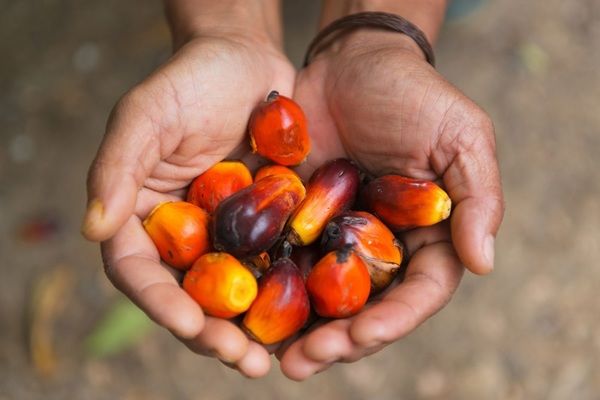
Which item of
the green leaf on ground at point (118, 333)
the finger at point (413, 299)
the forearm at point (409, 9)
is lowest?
the green leaf on ground at point (118, 333)

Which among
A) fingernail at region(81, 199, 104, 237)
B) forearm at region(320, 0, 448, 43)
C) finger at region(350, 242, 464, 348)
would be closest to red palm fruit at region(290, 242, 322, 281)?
finger at region(350, 242, 464, 348)

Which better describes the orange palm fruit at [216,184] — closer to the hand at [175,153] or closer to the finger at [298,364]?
the hand at [175,153]

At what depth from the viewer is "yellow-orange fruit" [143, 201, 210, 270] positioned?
1.95 metres

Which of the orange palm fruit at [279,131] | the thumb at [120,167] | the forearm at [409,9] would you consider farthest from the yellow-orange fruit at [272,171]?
the forearm at [409,9]

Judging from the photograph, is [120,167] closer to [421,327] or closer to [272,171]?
[272,171]

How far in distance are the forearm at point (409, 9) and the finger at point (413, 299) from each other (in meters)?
1.07

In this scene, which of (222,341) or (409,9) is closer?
(222,341)

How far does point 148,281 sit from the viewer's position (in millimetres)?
1771

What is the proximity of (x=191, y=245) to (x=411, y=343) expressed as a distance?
4.87 feet

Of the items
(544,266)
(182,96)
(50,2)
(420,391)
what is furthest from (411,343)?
(50,2)

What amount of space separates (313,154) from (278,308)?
72 cm

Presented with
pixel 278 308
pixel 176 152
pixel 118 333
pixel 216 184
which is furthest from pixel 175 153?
pixel 118 333

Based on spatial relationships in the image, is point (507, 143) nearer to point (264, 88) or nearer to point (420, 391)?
point (420, 391)

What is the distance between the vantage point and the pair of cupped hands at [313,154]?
175 centimetres
